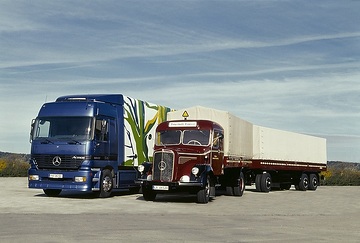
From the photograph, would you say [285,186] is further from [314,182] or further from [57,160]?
[57,160]

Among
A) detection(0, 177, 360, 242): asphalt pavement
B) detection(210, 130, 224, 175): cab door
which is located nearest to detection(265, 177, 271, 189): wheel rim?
detection(210, 130, 224, 175): cab door

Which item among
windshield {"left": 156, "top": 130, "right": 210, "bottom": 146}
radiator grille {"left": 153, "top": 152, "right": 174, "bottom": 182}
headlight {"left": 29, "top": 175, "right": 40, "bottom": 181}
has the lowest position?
headlight {"left": 29, "top": 175, "right": 40, "bottom": 181}

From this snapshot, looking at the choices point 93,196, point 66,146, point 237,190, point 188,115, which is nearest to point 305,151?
point 237,190

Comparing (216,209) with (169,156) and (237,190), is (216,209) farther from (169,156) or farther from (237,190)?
(237,190)

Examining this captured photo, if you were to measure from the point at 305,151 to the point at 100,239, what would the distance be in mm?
22894

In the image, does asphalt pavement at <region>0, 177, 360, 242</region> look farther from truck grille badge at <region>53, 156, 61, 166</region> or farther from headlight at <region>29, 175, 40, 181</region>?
truck grille badge at <region>53, 156, 61, 166</region>

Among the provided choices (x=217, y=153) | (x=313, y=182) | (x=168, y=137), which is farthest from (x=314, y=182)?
(x=168, y=137)

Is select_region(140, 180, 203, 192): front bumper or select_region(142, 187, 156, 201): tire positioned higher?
select_region(140, 180, 203, 192): front bumper

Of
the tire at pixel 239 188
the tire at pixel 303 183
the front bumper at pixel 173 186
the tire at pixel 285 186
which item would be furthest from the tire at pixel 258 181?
the front bumper at pixel 173 186

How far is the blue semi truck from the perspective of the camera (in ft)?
62.6

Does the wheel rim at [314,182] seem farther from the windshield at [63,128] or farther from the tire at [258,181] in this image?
the windshield at [63,128]

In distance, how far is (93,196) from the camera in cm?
2130

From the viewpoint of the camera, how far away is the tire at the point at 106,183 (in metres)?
20.0

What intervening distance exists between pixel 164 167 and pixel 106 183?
2688 mm
